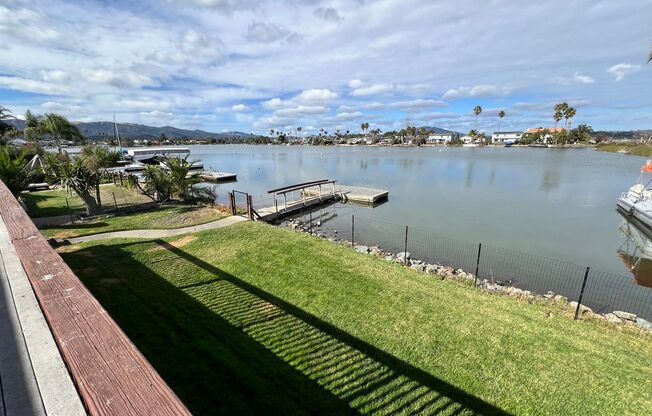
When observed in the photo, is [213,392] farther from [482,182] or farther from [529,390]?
[482,182]

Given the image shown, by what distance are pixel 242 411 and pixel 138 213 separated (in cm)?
1411

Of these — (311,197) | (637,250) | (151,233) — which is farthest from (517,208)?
(151,233)

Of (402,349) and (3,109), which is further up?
(3,109)

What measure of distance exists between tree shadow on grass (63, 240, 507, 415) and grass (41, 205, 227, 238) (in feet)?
20.5

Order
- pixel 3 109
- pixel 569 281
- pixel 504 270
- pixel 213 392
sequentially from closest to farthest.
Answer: pixel 213 392, pixel 569 281, pixel 504 270, pixel 3 109

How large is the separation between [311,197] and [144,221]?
545 inches

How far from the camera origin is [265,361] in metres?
4.73

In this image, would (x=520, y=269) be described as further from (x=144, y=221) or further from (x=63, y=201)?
(x=63, y=201)

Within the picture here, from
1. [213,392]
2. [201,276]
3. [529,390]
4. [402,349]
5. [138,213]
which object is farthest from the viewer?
[138,213]

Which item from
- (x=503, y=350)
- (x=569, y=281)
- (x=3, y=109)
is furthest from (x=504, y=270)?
(x=3, y=109)

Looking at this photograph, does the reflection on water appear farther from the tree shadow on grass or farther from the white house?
the white house

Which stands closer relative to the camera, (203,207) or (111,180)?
(203,207)

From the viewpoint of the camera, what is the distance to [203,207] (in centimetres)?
1593

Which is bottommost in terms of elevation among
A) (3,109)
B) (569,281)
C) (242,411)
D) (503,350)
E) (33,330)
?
(569,281)
